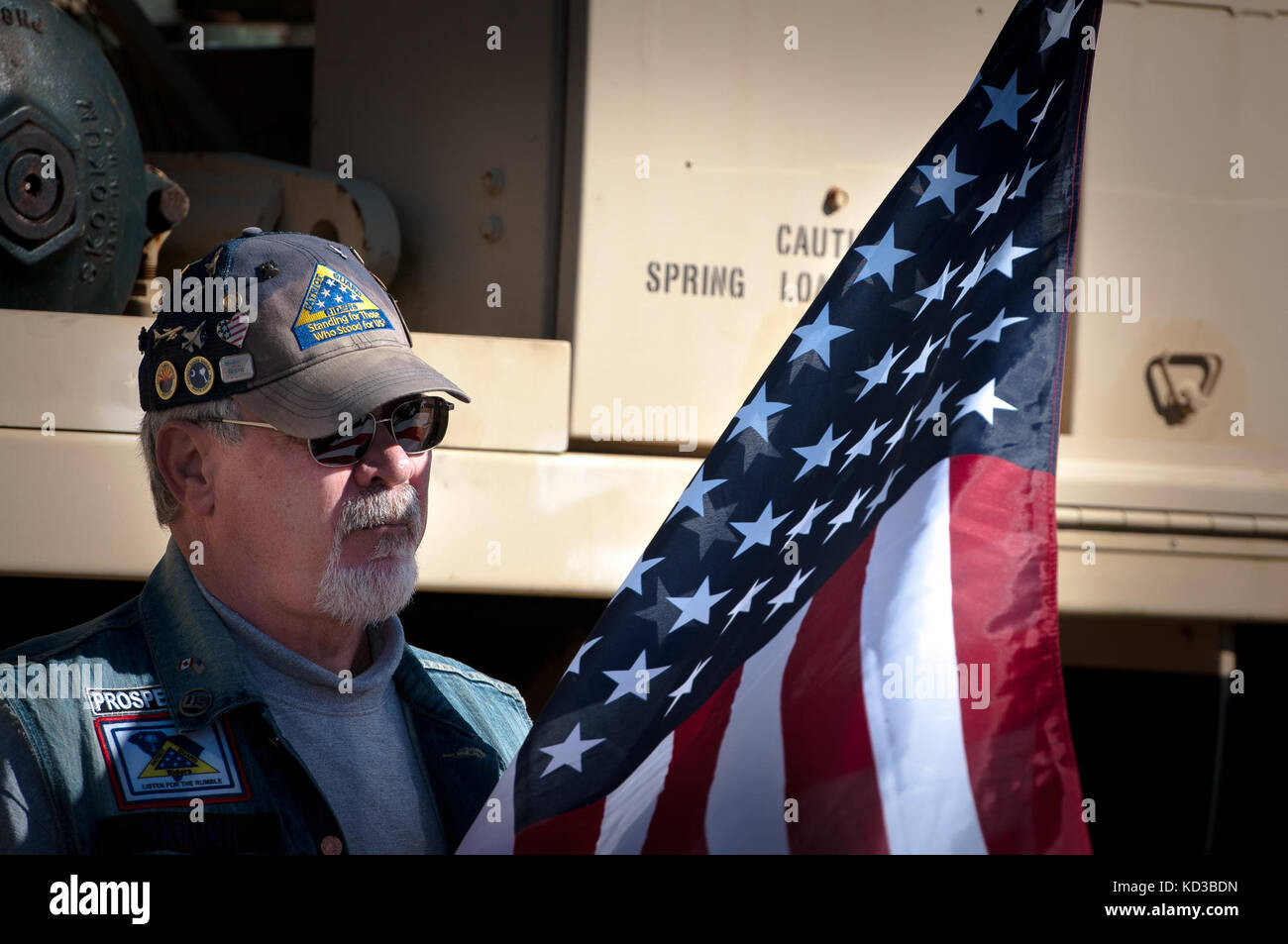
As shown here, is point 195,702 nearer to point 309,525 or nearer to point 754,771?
point 309,525

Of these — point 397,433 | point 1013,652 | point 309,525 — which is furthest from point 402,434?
point 1013,652

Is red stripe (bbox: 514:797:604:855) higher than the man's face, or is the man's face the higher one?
the man's face

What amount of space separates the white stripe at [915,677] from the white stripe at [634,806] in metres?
0.28

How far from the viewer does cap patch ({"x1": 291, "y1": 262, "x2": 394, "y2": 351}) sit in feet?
5.46

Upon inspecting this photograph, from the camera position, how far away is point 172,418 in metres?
1.68

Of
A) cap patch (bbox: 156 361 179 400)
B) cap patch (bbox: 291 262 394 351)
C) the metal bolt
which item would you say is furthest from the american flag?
the metal bolt

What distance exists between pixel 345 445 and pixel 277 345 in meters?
0.14

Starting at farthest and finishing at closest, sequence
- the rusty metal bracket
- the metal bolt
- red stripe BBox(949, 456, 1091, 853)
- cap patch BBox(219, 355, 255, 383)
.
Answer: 1. the rusty metal bracket
2. the metal bolt
3. cap patch BBox(219, 355, 255, 383)
4. red stripe BBox(949, 456, 1091, 853)

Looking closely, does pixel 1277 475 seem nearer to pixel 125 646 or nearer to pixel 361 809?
pixel 361 809

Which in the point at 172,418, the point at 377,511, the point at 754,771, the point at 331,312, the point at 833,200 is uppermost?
the point at 833,200

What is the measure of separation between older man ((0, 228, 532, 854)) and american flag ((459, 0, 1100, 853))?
0.17m

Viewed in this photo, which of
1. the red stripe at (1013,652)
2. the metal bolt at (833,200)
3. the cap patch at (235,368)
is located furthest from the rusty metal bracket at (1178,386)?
the cap patch at (235,368)

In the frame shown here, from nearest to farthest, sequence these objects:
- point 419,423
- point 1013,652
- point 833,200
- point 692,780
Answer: point 1013,652
point 692,780
point 419,423
point 833,200

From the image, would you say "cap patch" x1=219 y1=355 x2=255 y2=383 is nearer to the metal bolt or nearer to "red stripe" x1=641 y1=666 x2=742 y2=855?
"red stripe" x1=641 y1=666 x2=742 y2=855
